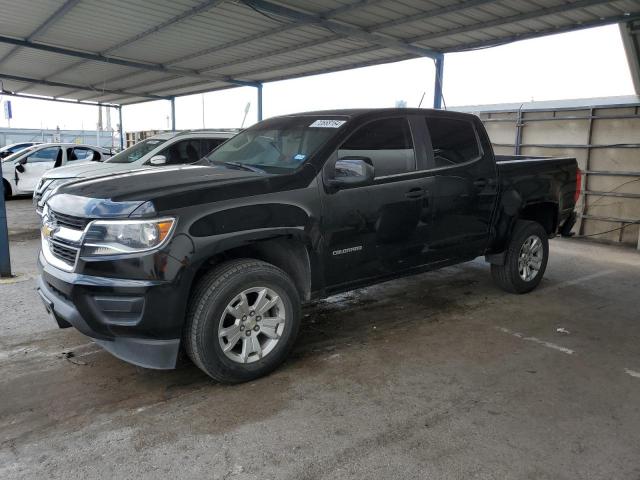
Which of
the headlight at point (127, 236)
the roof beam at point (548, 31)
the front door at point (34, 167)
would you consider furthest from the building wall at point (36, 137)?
the headlight at point (127, 236)

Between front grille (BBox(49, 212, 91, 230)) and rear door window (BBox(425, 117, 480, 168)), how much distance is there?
2959 millimetres

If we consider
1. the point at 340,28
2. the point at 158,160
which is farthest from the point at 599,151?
the point at 158,160

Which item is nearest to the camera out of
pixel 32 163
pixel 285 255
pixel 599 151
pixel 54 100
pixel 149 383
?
pixel 149 383

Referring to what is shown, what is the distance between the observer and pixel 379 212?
4.14 m

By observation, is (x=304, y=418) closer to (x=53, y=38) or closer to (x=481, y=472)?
(x=481, y=472)

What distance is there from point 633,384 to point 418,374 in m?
1.52

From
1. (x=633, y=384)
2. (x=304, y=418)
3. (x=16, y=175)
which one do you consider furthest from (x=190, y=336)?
(x=16, y=175)

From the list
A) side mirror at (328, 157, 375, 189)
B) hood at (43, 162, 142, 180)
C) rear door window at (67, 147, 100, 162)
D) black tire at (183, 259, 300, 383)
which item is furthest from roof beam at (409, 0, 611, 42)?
rear door window at (67, 147, 100, 162)

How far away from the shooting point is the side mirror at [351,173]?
3.78 metres

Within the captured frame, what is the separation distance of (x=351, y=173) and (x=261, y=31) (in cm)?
827

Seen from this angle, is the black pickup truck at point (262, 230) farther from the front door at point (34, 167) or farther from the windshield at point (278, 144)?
the front door at point (34, 167)

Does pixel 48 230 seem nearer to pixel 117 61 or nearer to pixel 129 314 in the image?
pixel 129 314

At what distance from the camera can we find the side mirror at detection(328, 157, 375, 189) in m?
3.78

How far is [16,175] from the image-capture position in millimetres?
14039
